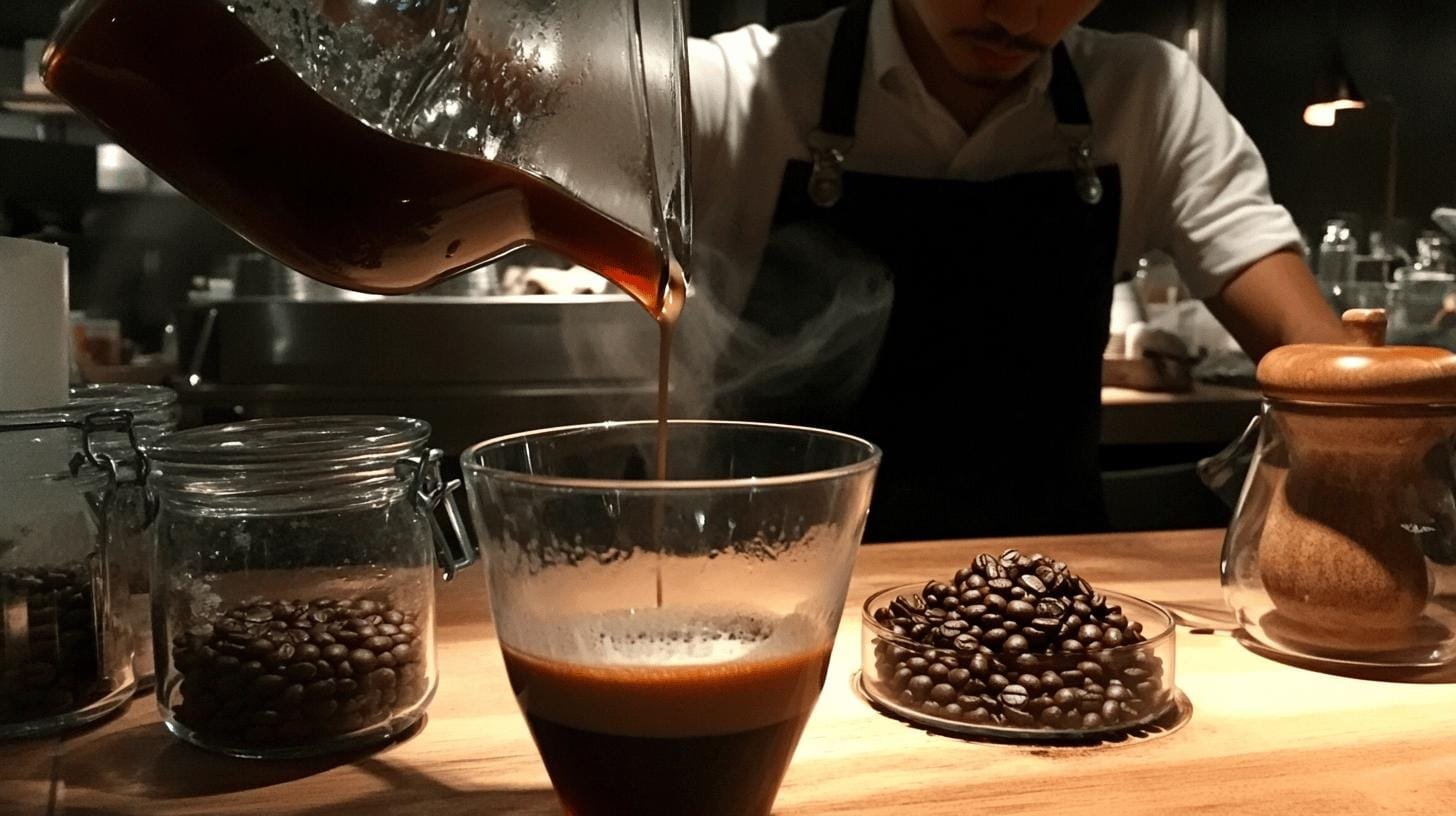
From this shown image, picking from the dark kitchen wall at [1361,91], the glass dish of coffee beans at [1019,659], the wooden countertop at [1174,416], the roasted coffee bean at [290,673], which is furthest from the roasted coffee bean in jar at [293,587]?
the dark kitchen wall at [1361,91]

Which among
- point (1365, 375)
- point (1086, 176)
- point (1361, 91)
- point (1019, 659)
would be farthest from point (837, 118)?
point (1361, 91)

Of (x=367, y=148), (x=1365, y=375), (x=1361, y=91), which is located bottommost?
(x=1365, y=375)

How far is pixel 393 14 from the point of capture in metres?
0.58

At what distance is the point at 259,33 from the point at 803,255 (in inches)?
46.7

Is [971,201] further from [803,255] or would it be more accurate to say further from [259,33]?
[259,33]

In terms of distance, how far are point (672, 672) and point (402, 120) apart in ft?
0.98

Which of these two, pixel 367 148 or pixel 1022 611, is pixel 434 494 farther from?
pixel 1022 611

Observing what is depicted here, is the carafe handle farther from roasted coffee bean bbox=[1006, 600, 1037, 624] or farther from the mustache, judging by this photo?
the mustache

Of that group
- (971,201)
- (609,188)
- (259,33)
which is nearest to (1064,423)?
(971,201)

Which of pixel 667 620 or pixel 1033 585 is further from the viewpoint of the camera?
pixel 1033 585

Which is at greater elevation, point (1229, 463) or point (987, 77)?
point (987, 77)

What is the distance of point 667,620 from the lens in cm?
56

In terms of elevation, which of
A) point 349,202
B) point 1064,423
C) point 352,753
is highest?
point 349,202

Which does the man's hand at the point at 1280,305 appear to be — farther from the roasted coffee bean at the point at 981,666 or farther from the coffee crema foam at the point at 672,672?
the coffee crema foam at the point at 672,672
